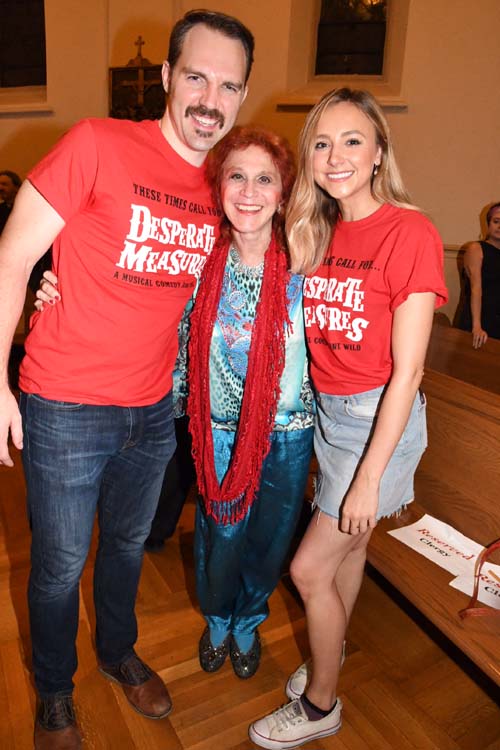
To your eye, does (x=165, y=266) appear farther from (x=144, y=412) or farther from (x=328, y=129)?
(x=328, y=129)

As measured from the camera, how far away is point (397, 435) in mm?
1356

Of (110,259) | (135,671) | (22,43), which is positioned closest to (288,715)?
(135,671)

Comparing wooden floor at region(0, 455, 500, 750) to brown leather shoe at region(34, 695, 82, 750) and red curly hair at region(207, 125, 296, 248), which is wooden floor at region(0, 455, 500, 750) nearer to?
brown leather shoe at region(34, 695, 82, 750)

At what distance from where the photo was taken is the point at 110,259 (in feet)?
4.34

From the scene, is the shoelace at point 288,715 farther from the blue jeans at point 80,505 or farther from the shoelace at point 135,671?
the blue jeans at point 80,505

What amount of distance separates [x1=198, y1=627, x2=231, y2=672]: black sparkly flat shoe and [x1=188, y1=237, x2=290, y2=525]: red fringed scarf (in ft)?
1.59

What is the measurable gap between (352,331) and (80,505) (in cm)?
79

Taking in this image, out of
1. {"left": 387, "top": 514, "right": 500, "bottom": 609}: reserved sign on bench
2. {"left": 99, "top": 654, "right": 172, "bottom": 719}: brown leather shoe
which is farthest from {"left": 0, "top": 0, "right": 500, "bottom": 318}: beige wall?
{"left": 99, "top": 654, "right": 172, "bottom": 719}: brown leather shoe

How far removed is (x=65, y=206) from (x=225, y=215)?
1.61ft

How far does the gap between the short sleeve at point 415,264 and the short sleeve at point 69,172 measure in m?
0.70

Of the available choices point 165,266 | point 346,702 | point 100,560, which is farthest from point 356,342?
point 346,702

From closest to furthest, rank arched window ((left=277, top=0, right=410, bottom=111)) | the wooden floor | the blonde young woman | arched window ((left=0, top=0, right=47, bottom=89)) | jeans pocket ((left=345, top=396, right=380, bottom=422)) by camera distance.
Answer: the blonde young woman, jeans pocket ((left=345, top=396, right=380, bottom=422)), the wooden floor, arched window ((left=277, top=0, right=410, bottom=111)), arched window ((left=0, top=0, right=47, bottom=89))

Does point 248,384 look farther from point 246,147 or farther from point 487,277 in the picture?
point 487,277

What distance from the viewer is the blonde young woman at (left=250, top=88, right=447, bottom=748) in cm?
133
